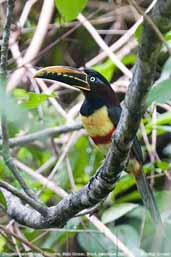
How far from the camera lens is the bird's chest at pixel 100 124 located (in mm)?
2512

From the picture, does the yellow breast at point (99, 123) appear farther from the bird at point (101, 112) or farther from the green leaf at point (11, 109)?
the green leaf at point (11, 109)

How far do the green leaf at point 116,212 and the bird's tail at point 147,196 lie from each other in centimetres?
36

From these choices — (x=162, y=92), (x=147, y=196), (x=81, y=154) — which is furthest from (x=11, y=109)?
(x=81, y=154)

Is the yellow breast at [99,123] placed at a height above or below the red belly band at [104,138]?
above

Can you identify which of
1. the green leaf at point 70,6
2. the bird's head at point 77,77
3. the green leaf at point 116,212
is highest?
the green leaf at point 70,6

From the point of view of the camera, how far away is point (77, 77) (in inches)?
87.6

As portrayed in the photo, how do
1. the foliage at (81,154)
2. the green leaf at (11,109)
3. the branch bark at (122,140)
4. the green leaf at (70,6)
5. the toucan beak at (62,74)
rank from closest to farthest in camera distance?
the green leaf at (11,109) < the branch bark at (122,140) < the green leaf at (70,6) < the toucan beak at (62,74) < the foliage at (81,154)

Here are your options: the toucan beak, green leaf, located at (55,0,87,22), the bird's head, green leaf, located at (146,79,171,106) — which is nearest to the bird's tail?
the bird's head

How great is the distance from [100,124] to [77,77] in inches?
13.6

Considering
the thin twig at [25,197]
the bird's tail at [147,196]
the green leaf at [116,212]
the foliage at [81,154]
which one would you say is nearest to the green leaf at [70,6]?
the thin twig at [25,197]

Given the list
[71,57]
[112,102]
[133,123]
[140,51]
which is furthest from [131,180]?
[140,51]

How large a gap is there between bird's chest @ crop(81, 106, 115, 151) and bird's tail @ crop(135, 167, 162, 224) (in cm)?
33

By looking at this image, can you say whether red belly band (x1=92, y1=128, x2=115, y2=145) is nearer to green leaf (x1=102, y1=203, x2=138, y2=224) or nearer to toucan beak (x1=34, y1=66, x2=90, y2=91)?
toucan beak (x1=34, y1=66, x2=90, y2=91)

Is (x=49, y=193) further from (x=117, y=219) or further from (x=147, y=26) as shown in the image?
(x=147, y=26)
